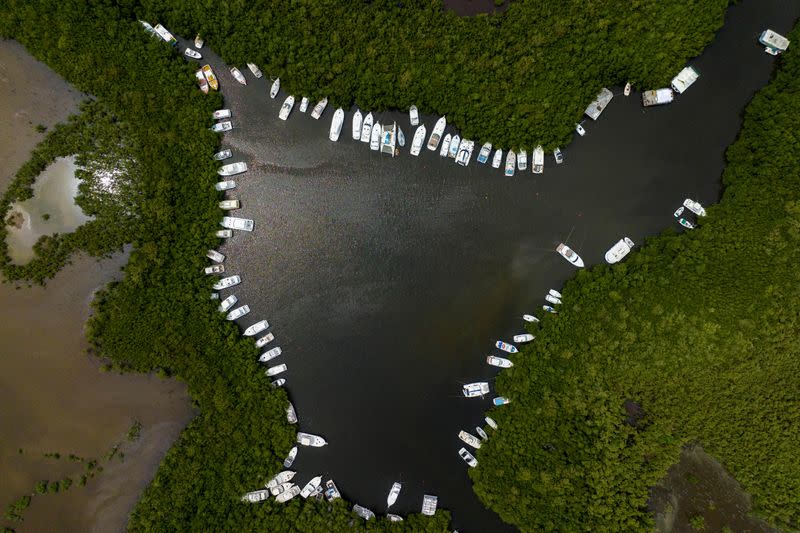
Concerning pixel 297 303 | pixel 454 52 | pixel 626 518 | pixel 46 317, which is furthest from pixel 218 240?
pixel 626 518

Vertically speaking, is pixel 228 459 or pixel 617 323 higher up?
pixel 617 323

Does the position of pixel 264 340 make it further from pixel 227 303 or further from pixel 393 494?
pixel 393 494

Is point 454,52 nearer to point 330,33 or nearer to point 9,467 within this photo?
point 330,33

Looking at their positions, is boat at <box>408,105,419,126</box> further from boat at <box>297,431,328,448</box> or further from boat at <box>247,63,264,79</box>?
boat at <box>297,431,328,448</box>

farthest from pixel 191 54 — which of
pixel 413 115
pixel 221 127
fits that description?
pixel 413 115

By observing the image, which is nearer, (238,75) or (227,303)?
(238,75)

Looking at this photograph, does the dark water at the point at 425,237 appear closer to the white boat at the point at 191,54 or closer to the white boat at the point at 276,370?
the white boat at the point at 276,370

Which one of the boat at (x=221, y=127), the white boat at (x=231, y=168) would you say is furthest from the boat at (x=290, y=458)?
the boat at (x=221, y=127)
